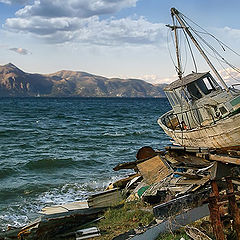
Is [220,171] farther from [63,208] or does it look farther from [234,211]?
[63,208]

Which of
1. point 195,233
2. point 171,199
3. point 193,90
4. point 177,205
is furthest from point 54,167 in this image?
point 195,233

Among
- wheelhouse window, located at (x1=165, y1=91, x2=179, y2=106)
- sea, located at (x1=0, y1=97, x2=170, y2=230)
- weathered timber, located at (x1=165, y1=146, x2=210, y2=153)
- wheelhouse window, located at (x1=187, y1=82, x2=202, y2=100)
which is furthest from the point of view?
wheelhouse window, located at (x1=165, y1=91, x2=179, y2=106)

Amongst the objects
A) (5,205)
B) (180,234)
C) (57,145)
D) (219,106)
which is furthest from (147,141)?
(180,234)

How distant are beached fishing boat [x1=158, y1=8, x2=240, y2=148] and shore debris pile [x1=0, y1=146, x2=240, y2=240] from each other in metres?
5.01

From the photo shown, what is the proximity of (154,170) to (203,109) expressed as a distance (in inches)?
314

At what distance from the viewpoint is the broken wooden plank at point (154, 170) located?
33.0 feet

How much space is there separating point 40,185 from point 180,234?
1120 cm

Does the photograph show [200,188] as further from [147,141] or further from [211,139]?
[147,141]

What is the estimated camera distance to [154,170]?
1050 centimetres

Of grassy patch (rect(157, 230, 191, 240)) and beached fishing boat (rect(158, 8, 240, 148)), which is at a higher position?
beached fishing boat (rect(158, 8, 240, 148))

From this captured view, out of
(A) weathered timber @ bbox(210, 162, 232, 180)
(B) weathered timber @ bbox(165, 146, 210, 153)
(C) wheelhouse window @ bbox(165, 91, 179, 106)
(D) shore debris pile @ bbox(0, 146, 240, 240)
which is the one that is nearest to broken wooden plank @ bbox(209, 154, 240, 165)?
(D) shore debris pile @ bbox(0, 146, 240, 240)

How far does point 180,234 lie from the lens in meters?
7.39

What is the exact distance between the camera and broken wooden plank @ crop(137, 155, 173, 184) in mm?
10055

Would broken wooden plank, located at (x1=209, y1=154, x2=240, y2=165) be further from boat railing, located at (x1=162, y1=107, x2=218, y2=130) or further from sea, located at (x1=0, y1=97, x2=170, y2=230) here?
boat railing, located at (x1=162, y1=107, x2=218, y2=130)
